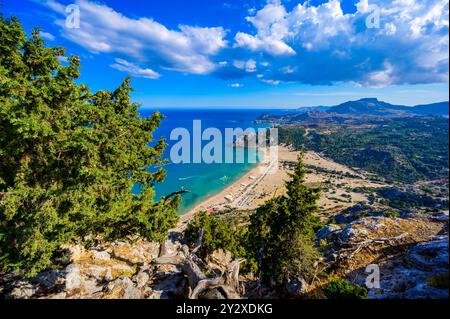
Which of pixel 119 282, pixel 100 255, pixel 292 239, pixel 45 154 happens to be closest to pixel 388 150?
pixel 292 239

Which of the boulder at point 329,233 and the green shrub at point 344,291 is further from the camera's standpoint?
the boulder at point 329,233

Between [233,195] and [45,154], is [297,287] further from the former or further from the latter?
[233,195]

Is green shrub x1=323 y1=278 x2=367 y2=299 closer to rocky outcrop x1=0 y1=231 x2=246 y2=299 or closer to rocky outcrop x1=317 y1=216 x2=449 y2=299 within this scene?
rocky outcrop x1=317 y1=216 x2=449 y2=299

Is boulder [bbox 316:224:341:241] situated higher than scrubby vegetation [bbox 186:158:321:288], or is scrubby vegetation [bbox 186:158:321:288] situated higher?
scrubby vegetation [bbox 186:158:321:288]

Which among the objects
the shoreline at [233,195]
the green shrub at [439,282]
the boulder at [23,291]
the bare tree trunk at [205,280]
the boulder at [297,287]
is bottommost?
the shoreline at [233,195]

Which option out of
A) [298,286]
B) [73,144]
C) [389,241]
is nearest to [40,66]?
[73,144]

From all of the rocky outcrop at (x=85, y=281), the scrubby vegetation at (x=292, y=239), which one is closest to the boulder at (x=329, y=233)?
the scrubby vegetation at (x=292, y=239)

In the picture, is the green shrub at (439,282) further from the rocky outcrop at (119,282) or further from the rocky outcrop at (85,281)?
the rocky outcrop at (85,281)

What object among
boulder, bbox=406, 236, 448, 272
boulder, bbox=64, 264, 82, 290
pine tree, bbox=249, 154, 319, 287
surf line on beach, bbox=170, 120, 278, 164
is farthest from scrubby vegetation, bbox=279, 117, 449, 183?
boulder, bbox=64, 264, 82, 290

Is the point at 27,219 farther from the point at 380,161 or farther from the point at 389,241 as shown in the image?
the point at 380,161
